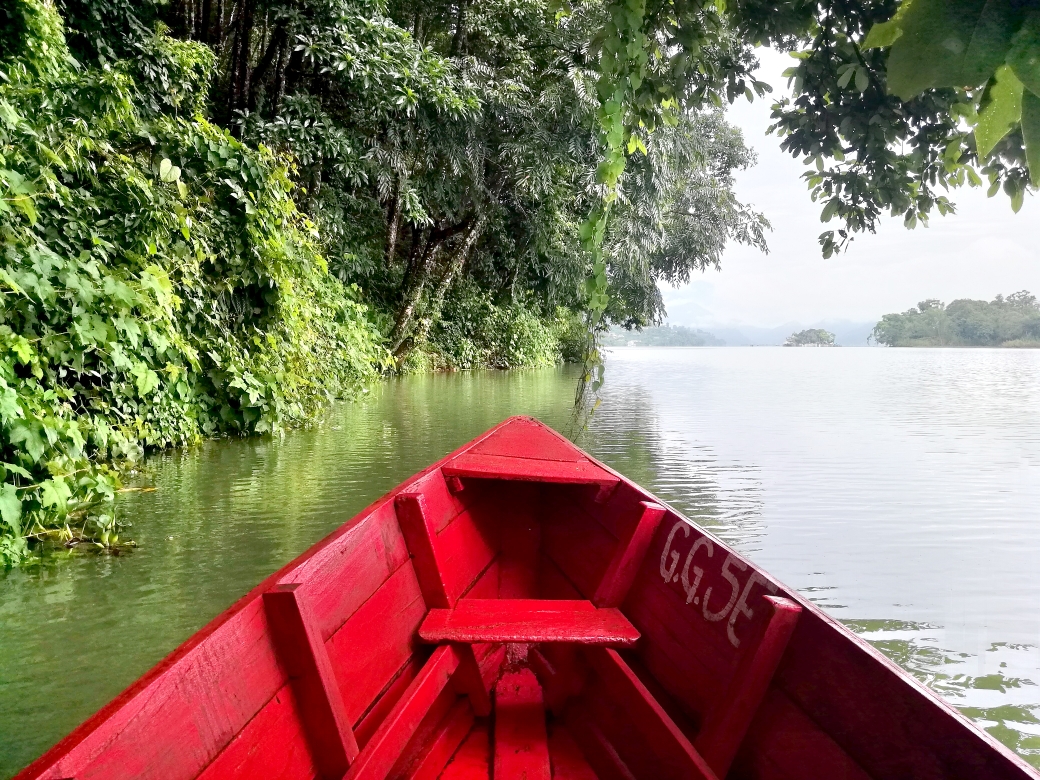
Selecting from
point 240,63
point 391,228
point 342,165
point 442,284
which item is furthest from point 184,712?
point 442,284

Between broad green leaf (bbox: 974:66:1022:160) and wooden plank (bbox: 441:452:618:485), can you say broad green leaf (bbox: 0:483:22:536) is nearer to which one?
wooden plank (bbox: 441:452:618:485)

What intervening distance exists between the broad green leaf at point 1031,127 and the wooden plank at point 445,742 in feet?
6.25

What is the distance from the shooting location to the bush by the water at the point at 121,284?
383 cm

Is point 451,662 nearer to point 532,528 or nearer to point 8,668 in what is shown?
point 532,528

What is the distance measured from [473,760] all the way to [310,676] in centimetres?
72

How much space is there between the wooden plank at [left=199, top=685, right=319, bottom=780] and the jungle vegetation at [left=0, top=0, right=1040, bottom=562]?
1.33m

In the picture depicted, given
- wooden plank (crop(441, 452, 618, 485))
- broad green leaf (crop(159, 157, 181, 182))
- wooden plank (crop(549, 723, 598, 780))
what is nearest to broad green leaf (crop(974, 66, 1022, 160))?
wooden plank (crop(549, 723, 598, 780))

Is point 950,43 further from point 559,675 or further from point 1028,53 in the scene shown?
point 559,675

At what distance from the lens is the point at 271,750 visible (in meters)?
1.45

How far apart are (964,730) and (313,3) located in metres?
10.4

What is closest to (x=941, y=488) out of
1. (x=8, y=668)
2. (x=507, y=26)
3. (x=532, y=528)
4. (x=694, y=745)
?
(x=532, y=528)

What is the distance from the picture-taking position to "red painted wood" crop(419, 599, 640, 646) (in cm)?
211

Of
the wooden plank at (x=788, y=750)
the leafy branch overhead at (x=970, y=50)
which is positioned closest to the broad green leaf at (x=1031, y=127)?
the leafy branch overhead at (x=970, y=50)

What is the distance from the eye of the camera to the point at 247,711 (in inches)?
55.4
